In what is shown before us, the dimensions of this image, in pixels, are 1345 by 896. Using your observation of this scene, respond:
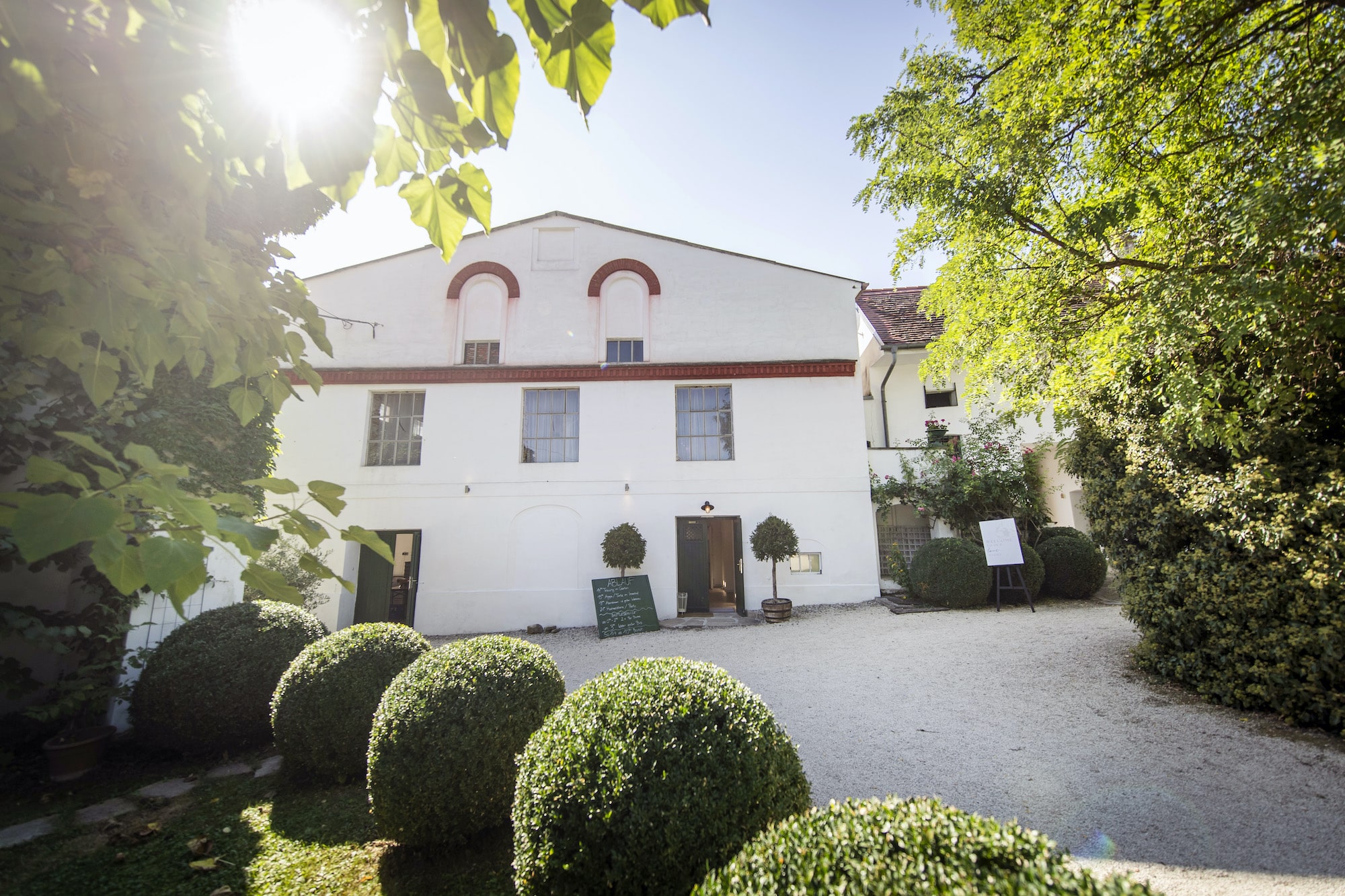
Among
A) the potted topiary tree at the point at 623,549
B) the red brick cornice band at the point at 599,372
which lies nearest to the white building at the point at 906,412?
the red brick cornice band at the point at 599,372

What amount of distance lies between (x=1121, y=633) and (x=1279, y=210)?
22.5ft

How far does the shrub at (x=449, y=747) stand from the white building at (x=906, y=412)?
40.0ft

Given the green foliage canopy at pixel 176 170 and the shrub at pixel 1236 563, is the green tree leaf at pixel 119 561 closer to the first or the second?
the green foliage canopy at pixel 176 170

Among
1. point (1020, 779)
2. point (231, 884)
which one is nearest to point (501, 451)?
point (231, 884)

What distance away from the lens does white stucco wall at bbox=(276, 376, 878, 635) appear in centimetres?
1251

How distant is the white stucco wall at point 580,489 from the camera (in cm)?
1251

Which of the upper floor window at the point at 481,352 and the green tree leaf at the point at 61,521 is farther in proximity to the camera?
the upper floor window at the point at 481,352

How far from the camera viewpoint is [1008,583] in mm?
11758

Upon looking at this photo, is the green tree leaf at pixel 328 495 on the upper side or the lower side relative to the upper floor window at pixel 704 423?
lower

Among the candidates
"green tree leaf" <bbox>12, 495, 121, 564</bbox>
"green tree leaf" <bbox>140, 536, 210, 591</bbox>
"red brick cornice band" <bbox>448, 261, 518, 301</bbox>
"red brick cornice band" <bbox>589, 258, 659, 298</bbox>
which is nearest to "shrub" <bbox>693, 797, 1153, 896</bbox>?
"green tree leaf" <bbox>140, 536, 210, 591</bbox>

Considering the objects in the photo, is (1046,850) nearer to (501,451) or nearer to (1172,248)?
(1172,248)

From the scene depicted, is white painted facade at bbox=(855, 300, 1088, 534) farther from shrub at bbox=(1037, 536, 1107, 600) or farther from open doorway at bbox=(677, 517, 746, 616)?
open doorway at bbox=(677, 517, 746, 616)

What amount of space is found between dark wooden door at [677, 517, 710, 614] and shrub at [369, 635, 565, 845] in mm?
9191

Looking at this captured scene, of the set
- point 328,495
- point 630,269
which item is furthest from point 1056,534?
point 328,495
